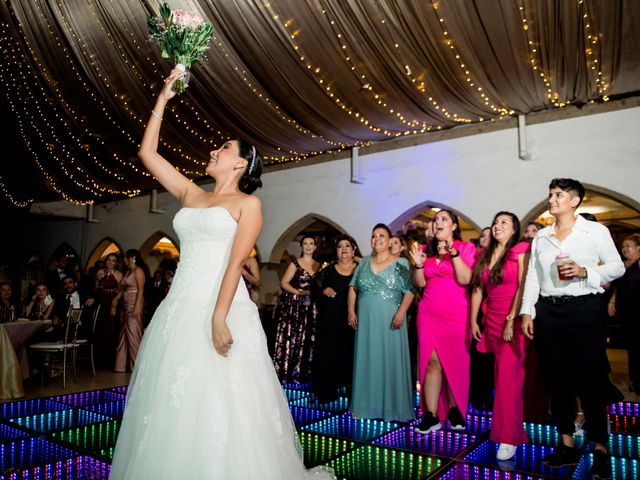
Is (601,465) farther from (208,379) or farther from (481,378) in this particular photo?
(208,379)

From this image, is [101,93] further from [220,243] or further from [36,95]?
[220,243]

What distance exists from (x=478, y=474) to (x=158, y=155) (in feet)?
7.18

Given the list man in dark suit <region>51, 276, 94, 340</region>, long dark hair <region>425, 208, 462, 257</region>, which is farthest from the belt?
man in dark suit <region>51, 276, 94, 340</region>

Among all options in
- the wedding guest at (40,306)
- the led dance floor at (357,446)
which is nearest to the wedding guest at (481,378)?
the led dance floor at (357,446)

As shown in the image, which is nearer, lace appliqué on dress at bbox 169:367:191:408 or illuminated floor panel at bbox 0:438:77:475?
lace appliqué on dress at bbox 169:367:191:408

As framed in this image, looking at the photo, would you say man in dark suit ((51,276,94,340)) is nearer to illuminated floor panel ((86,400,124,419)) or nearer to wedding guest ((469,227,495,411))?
illuminated floor panel ((86,400,124,419))

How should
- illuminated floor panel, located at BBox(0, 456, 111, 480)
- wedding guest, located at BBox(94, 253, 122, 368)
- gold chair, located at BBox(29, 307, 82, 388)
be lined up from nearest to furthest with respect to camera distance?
illuminated floor panel, located at BBox(0, 456, 111, 480) < gold chair, located at BBox(29, 307, 82, 388) < wedding guest, located at BBox(94, 253, 122, 368)

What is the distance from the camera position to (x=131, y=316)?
21.0ft

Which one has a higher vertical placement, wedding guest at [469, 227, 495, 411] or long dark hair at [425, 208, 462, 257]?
long dark hair at [425, 208, 462, 257]

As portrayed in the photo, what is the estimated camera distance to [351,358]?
4414 mm

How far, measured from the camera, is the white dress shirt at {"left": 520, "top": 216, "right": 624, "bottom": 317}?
250cm

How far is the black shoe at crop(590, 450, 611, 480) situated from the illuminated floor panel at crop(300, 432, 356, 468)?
4.14 feet

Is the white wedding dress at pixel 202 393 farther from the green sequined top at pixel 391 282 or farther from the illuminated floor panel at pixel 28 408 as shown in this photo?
the illuminated floor panel at pixel 28 408

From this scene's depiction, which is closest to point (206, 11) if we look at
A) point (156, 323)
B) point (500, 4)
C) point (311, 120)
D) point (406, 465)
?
point (311, 120)
